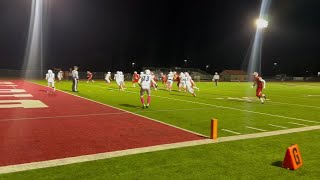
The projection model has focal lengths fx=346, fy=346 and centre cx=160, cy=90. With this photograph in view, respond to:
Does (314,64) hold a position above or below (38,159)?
above

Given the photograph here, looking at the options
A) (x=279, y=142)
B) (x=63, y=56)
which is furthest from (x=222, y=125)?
(x=63, y=56)

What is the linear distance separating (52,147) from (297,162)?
547cm

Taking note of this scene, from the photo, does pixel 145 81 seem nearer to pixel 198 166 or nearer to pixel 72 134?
pixel 72 134

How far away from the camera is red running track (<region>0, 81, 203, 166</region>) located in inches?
309

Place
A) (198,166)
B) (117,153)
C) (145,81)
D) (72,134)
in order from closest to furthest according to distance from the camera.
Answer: (198,166), (117,153), (72,134), (145,81)

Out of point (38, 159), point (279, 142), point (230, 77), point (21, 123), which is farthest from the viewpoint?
point (230, 77)

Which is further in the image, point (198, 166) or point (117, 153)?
point (117, 153)

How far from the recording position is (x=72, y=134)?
9.98 metres

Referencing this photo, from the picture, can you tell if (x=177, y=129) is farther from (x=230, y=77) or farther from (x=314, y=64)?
(x=314, y=64)

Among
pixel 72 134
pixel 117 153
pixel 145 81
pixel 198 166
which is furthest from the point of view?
pixel 145 81

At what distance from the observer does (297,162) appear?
22.1 feet

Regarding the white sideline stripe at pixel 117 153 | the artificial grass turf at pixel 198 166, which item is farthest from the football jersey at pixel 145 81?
the artificial grass turf at pixel 198 166

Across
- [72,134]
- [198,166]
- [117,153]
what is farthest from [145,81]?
[198,166]

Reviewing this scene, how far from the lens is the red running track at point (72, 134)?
7855mm
